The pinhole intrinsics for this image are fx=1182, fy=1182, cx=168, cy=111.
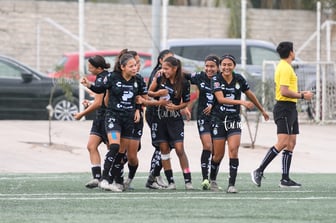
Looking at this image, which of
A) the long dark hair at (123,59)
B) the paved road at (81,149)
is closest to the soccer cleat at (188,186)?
the long dark hair at (123,59)

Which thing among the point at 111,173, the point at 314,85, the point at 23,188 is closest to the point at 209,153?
the point at 111,173

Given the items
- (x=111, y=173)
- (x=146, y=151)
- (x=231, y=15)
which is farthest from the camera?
(x=231, y=15)

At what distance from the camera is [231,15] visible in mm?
35625

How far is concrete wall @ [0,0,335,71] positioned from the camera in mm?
33812

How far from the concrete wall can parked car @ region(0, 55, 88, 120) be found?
20.3 ft

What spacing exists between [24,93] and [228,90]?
12133 millimetres

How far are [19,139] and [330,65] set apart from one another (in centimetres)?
826

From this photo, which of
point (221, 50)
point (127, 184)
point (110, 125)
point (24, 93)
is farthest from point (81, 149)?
point (110, 125)

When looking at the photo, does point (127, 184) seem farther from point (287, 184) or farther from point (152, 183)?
point (287, 184)

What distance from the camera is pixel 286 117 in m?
15.2

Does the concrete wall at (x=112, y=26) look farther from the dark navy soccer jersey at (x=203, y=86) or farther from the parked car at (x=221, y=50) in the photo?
the dark navy soccer jersey at (x=203, y=86)

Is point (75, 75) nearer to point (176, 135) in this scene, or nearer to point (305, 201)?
point (176, 135)

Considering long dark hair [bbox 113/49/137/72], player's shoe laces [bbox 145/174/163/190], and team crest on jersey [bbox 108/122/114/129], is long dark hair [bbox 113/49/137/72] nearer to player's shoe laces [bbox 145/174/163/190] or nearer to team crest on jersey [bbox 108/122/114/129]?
team crest on jersey [bbox 108/122/114/129]

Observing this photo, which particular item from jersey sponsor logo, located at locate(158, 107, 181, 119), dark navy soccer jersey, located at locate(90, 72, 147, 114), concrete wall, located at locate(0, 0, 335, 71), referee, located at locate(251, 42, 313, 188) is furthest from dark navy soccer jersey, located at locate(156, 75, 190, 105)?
concrete wall, located at locate(0, 0, 335, 71)
